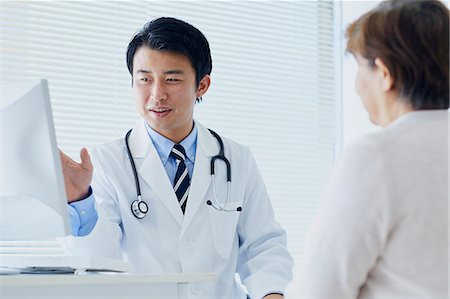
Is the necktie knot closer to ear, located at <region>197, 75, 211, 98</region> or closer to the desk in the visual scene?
ear, located at <region>197, 75, 211, 98</region>

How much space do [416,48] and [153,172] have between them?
1094 millimetres

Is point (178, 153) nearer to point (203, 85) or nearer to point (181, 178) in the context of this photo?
point (181, 178)

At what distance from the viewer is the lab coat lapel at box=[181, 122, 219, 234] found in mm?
2057

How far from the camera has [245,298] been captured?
208 cm

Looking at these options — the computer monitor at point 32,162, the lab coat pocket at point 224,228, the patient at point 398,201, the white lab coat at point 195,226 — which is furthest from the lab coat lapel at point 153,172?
the patient at point 398,201

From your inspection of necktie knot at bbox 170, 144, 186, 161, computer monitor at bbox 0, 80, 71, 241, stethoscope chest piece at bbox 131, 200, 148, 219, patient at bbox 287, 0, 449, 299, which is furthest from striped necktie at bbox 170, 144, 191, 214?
patient at bbox 287, 0, 449, 299

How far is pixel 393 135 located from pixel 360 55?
0.58ft

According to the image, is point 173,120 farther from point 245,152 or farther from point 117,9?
point 117,9

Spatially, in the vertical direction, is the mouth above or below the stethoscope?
above

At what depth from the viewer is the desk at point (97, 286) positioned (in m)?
1.23

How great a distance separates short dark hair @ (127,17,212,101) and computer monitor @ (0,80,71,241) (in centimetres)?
73

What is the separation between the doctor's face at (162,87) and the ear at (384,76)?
0.98 metres

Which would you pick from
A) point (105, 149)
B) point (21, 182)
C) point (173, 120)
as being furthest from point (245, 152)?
point (21, 182)

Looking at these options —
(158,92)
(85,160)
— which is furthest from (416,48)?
(158,92)
